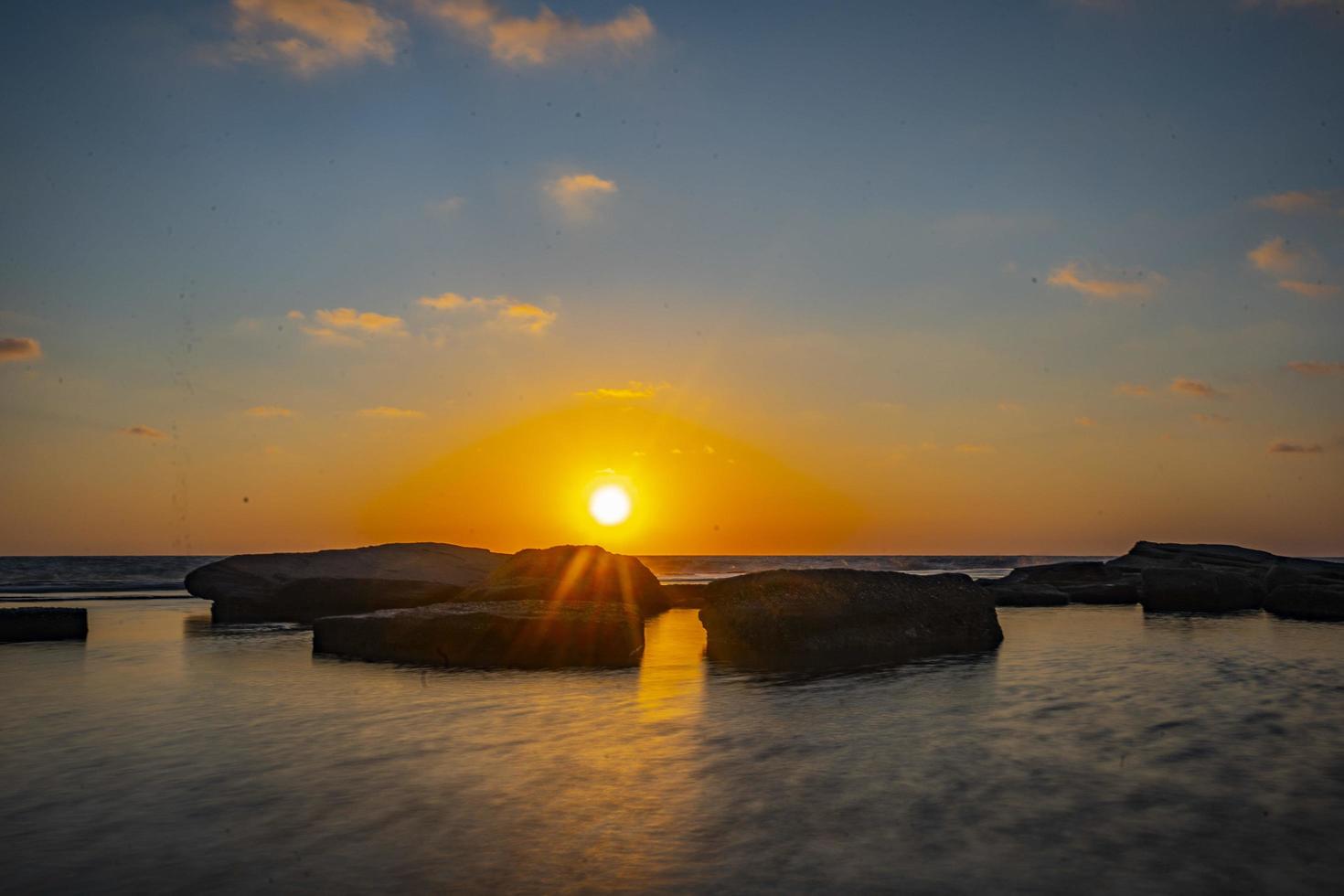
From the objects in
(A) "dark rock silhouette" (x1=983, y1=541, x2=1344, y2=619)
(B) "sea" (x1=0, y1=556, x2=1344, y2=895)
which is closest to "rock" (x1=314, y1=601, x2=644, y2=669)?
(B) "sea" (x1=0, y1=556, x2=1344, y2=895)

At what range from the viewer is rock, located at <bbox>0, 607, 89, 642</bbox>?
55.5ft

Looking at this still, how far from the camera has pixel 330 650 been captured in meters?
14.4

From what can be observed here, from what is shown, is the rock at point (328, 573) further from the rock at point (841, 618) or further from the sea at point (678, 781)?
the rock at point (841, 618)

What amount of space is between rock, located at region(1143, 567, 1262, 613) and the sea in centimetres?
1307

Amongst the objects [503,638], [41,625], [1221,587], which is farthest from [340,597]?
[1221,587]

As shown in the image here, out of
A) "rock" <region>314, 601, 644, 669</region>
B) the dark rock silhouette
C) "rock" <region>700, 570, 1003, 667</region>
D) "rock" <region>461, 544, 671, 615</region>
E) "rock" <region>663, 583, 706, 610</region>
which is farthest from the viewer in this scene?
"rock" <region>663, 583, 706, 610</region>

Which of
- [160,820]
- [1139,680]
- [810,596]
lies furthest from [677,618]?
[160,820]

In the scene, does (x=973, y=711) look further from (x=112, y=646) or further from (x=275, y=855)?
(x=112, y=646)

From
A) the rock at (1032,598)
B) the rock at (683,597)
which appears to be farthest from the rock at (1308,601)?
the rock at (683,597)

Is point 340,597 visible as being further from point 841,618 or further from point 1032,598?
point 1032,598

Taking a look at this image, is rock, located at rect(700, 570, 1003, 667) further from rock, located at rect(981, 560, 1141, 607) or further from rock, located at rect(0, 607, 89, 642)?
rock, located at rect(0, 607, 89, 642)

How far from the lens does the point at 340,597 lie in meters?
24.0

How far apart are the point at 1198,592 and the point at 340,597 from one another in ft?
74.0

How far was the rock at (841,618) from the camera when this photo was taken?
13711 millimetres
